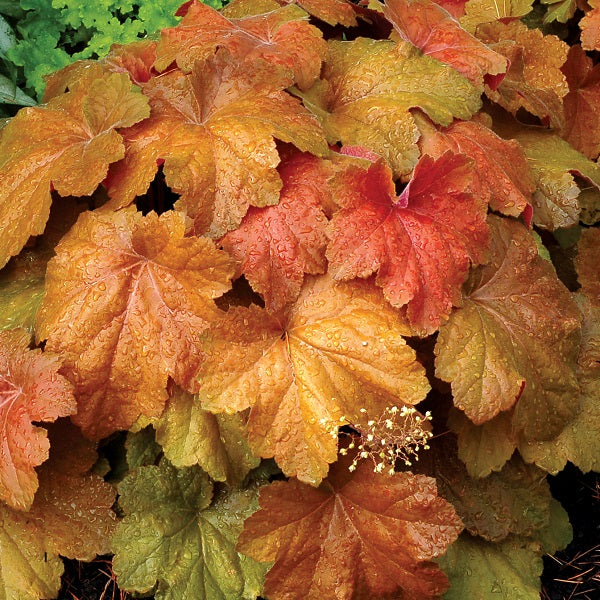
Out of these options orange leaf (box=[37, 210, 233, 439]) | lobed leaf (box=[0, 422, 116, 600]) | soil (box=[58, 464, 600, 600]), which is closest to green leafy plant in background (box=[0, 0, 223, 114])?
orange leaf (box=[37, 210, 233, 439])

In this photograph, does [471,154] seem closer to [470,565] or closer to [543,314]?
[543,314]

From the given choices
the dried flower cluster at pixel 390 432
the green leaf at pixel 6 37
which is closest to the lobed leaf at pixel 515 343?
the dried flower cluster at pixel 390 432

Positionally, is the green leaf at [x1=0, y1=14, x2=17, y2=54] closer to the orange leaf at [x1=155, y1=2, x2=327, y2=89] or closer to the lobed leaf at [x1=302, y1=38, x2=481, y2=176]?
the orange leaf at [x1=155, y1=2, x2=327, y2=89]

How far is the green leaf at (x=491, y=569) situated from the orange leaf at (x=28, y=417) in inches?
39.2

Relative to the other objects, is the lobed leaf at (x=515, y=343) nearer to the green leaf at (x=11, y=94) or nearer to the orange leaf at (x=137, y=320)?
the orange leaf at (x=137, y=320)

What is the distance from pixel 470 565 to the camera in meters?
1.78

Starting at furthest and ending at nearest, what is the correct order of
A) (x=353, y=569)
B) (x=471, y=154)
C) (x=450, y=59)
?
(x=450, y=59) < (x=471, y=154) < (x=353, y=569)

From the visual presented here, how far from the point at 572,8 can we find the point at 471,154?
115cm

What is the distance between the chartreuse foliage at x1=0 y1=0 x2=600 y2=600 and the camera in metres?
1.50

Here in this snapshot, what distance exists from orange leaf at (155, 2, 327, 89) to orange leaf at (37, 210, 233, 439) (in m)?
0.48

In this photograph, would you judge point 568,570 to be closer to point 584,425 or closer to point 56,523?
point 584,425

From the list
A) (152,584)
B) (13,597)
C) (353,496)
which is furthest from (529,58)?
(13,597)

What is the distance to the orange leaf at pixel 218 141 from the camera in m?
1.57

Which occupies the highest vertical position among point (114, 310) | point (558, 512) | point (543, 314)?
point (114, 310)
